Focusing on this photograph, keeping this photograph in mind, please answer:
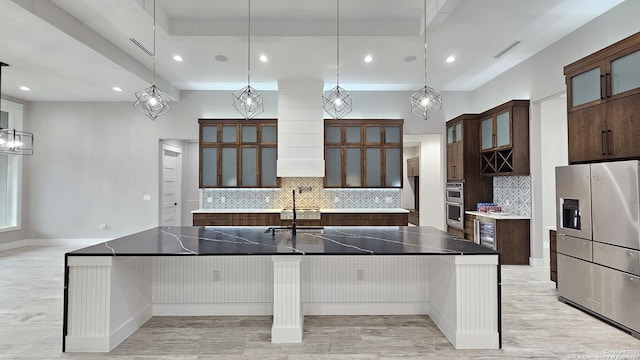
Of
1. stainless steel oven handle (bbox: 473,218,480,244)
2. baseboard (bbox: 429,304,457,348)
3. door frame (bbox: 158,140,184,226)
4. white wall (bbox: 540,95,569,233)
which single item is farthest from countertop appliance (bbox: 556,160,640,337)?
door frame (bbox: 158,140,184,226)

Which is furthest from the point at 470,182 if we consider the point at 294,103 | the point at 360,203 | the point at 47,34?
the point at 47,34

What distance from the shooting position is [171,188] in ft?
23.4

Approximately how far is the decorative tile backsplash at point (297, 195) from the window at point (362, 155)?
339 millimetres

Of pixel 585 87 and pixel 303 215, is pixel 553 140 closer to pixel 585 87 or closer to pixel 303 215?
pixel 585 87

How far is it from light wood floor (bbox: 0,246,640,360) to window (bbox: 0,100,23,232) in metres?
3.96

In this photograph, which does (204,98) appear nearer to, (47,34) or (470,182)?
(47,34)

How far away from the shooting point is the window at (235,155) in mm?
6027

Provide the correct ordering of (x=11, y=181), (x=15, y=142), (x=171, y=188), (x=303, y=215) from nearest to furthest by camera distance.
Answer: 1. (x=303, y=215)
2. (x=15, y=142)
3. (x=11, y=181)
4. (x=171, y=188)

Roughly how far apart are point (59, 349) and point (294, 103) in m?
4.51

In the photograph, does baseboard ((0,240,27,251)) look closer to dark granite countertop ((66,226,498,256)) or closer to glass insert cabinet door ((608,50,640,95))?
dark granite countertop ((66,226,498,256))

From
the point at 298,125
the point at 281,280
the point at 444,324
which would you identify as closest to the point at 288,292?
the point at 281,280

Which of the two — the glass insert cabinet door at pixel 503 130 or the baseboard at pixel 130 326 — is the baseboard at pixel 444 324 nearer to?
the baseboard at pixel 130 326

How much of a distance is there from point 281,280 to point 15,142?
6464 mm

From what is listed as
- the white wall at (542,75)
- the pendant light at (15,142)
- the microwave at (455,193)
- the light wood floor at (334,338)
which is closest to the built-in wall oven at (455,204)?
the microwave at (455,193)
